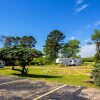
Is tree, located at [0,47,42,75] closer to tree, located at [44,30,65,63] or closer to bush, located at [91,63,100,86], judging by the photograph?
bush, located at [91,63,100,86]

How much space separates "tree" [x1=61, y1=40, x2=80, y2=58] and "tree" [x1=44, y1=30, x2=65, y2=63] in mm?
5309

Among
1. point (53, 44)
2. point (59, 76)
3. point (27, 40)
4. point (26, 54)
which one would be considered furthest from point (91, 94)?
point (27, 40)

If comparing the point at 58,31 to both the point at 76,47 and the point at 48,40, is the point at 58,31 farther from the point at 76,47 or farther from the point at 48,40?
the point at 76,47

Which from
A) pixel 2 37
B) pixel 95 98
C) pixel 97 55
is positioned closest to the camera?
pixel 95 98

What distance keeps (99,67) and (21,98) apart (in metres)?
12.6

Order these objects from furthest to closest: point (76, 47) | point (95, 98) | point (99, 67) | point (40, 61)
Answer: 1. point (76, 47)
2. point (40, 61)
3. point (99, 67)
4. point (95, 98)

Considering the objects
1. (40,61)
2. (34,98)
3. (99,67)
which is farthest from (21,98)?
(40,61)

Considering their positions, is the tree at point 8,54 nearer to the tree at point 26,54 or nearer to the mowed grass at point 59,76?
the tree at point 26,54

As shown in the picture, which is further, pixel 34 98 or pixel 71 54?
pixel 71 54

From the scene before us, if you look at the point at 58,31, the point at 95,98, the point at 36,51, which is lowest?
the point at 95,98

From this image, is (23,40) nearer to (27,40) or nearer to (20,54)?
(27,40)

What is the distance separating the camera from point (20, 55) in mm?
29250

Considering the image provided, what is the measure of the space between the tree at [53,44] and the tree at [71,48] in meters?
5.31

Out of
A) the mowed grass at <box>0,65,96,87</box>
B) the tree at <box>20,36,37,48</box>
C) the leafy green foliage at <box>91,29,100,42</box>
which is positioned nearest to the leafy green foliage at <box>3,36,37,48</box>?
the tree at <box>20,36,37,48</box>
